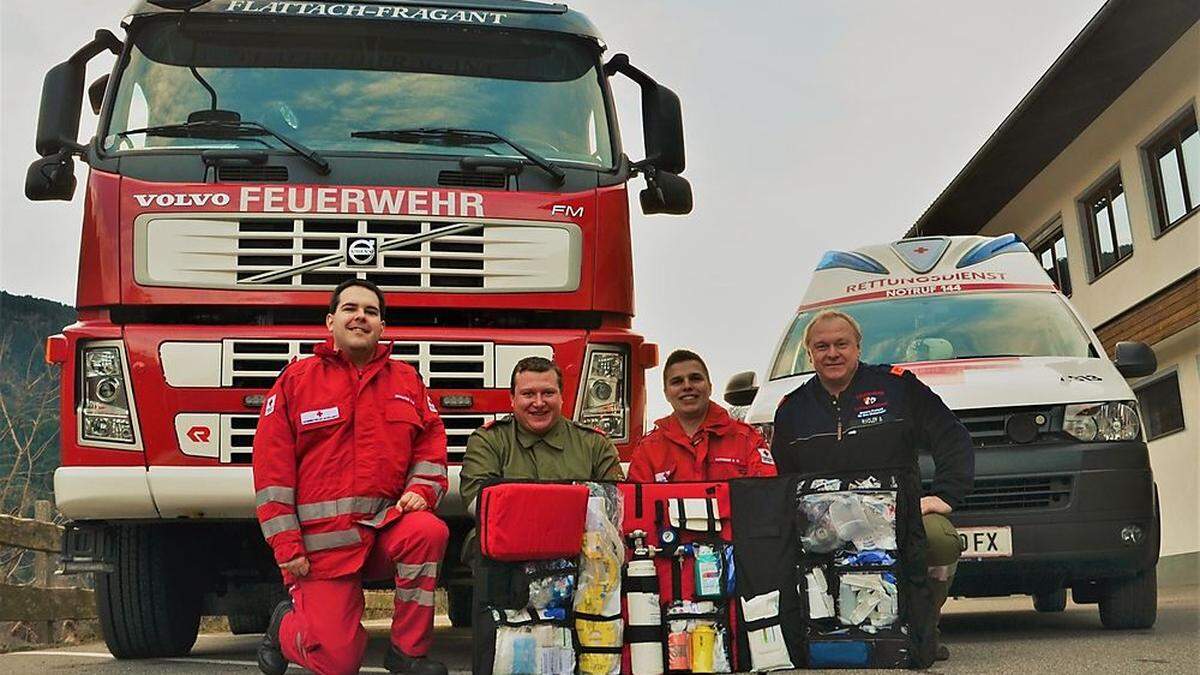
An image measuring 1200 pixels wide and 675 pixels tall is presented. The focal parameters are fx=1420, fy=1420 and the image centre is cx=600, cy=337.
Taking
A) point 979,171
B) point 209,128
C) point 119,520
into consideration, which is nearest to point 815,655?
point 119,520

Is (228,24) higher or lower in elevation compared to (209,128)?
higher

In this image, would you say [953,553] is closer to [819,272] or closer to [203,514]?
[203,514]

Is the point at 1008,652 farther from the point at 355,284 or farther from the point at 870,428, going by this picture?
the point at 355,284

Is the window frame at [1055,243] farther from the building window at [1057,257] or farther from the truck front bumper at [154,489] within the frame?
the truck front bumper at [154,489]

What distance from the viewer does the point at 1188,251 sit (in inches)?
650

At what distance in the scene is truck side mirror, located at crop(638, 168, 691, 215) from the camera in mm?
7180

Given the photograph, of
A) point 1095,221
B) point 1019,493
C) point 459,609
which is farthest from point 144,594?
point 1095,221

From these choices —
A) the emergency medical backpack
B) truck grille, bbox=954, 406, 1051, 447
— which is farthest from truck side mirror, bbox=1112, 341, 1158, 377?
the emergency medical backpack

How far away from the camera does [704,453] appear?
20.5 ft

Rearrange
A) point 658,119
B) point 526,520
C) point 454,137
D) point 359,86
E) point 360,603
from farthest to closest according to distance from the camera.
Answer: point 658,119 → point 359,86 → point 454,137 → point 360,603 → point 526,520

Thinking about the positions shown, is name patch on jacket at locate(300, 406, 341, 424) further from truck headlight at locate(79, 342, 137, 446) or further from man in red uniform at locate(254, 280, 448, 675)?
truck headlight at locate(79, 342, 137, 446)

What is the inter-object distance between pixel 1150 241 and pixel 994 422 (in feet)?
39.0

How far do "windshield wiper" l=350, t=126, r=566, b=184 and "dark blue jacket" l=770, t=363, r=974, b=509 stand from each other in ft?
5.24

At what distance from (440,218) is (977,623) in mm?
5173
